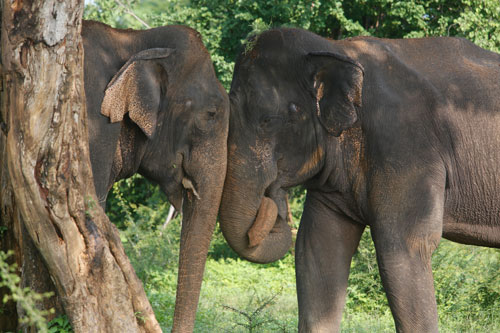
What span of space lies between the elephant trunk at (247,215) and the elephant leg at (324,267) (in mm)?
315

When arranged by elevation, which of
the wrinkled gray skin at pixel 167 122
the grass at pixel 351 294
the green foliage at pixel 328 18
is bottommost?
the grass at pixel 351 294

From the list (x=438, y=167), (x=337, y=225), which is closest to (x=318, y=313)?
(x=337, y=225)

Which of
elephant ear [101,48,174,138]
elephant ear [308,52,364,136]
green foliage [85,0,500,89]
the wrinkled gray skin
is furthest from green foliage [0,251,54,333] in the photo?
green foliage [85,0,500,89]

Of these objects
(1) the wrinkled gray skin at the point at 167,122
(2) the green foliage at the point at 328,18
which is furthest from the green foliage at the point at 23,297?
(2) the green foliage at the point at 328,18

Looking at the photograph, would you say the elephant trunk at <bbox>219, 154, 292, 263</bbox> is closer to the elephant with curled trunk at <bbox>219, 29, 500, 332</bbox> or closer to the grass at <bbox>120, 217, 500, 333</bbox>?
the elephant with curled trunk at <bbox>219, 29, 500, 332</bbox>

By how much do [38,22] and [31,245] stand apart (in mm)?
1087

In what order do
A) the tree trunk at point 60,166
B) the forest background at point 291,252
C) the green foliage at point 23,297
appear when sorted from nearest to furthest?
1. the green foliage at point 23,297
2. the tree trunk at point 60,166
3. the forest background at point 291,252

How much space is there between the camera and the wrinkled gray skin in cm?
464

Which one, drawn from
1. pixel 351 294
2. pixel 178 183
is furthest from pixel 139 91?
pixel 351 294

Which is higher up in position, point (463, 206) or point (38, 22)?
point (38, 22)

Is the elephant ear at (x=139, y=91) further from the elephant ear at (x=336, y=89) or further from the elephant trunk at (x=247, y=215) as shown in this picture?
the elephant ear at (x=336, y=89)

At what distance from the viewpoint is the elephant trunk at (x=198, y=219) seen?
4.65 m

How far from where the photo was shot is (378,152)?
14.5 ft

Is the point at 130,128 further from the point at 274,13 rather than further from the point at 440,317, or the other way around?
the point at 274,13
